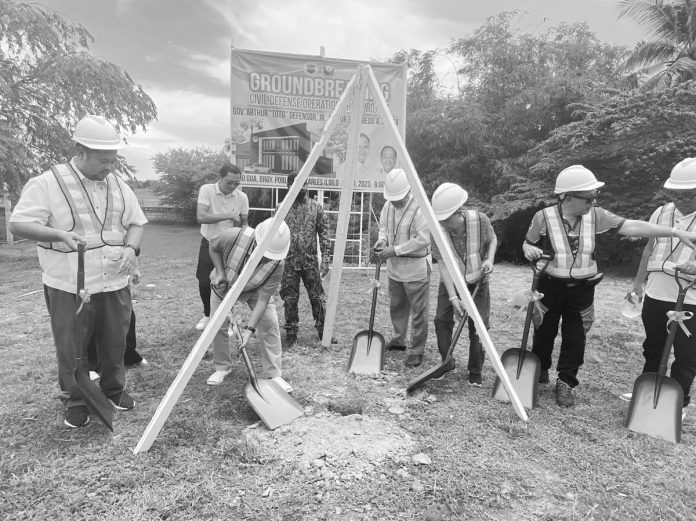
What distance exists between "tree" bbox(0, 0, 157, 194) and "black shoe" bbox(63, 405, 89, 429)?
10138 millimetres

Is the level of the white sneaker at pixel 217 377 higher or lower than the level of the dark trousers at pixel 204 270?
lower

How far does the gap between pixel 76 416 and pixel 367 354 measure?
7.15 ft

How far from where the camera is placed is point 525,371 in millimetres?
3193

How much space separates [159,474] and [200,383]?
1.16 metres

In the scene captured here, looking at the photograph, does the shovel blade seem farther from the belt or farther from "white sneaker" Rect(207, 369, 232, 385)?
the belt

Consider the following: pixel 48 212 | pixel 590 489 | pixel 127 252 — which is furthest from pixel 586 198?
pixel 48 212

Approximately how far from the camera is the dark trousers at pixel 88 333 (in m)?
2.49

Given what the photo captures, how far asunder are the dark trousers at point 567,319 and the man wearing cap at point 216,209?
2.80 m

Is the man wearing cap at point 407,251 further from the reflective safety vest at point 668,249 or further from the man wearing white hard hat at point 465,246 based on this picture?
the reflective safety vest at point 668,249

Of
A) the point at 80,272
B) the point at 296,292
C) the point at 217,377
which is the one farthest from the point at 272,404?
the point at 296,292

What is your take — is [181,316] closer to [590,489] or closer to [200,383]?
[200,383]

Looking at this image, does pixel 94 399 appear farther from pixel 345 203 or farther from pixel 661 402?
pixel 661 402

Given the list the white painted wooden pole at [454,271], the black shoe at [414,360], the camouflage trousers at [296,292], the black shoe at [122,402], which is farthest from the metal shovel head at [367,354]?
the black shoe at [122,402]

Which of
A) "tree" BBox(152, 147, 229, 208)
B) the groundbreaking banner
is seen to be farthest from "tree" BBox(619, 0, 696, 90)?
"tree" BBox(152, 147, 229, 208)
